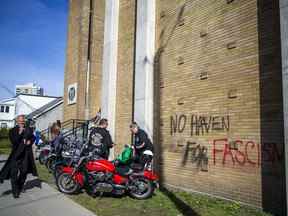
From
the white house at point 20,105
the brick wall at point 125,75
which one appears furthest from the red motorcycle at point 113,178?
the white house at point 20,105

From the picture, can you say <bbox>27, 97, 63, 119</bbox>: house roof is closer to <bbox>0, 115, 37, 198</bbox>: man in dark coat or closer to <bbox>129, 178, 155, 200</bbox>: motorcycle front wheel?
<bbox>0, 115, 37, 198</bbox>: man in dark coat

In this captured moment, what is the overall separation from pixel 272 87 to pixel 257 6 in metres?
1.84

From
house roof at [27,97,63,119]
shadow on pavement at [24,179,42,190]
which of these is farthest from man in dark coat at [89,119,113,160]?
house roof at [27,97,63,119]

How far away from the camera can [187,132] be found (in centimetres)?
771

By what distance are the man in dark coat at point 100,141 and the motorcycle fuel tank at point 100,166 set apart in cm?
38

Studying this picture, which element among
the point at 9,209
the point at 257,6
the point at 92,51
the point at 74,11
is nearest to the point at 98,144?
the point at 9,209

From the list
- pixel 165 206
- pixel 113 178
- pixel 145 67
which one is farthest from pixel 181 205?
pixel 145 67

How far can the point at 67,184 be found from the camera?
23.9ft

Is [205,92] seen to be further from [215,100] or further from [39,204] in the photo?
[39,204]

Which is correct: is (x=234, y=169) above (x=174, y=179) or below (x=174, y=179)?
above

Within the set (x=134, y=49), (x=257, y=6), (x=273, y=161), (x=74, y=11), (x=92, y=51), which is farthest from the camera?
(x=74, y=11)

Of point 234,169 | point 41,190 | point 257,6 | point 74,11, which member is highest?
point 74,11

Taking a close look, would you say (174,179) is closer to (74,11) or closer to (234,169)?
(234,169)

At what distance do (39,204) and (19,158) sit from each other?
140 cm
